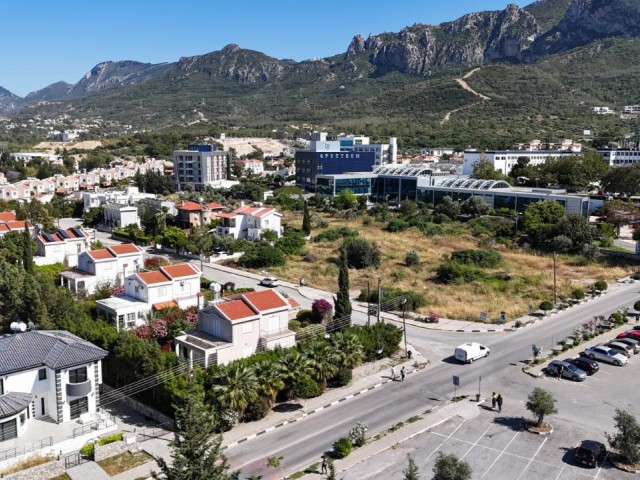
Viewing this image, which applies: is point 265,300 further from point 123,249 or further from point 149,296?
point 123,249

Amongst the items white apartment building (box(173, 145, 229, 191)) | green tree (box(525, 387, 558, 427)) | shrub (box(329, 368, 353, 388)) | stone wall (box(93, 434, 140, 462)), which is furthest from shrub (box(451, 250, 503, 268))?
white apartment building (box(173, 145, 229, 191))

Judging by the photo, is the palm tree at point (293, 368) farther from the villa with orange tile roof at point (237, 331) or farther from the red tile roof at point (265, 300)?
the red tile roof at point (265, 300)

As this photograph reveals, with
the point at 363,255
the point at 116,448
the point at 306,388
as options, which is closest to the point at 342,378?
the point at 306,388

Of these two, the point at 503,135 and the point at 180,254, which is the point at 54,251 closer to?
the point at 180,254

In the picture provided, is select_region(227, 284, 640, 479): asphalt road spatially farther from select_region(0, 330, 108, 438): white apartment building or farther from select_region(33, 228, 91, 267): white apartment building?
select_region(33, 228, 91, 267): white apartment building

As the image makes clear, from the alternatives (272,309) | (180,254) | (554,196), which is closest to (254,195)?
(180,254)

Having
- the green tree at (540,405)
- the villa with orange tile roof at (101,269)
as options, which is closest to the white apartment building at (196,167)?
the villa with orange tile roof at (101,269)
